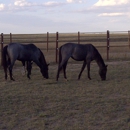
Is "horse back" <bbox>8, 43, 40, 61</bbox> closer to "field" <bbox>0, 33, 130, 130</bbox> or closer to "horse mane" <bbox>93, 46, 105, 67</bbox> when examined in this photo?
"field" <bbox>0, 33, 130, 130</bbox>

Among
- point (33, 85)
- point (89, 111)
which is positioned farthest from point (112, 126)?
point (33, 85)

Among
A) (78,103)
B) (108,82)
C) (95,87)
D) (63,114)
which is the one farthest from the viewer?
(108,82)

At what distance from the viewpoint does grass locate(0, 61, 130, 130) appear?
6.55 meters

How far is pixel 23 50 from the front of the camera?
40.3ft

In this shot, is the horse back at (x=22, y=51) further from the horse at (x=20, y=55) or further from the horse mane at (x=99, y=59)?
the horse mane at (x=99, y=59)

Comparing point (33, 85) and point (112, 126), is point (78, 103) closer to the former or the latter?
point (112, 126)

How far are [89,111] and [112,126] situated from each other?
1118mm

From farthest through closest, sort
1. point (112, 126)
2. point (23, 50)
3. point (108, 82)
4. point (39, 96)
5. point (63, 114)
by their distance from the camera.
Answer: point (23, 50) < point (108, 82) < point (39, 96) < point (63, 114) < point (112, 126)

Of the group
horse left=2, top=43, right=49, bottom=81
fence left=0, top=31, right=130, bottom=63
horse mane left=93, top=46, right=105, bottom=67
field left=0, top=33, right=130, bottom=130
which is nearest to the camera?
field left=0, top=33, right=130, bottom=130

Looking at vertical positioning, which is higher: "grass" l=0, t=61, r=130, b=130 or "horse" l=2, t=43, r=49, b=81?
"horse" l=2, t=43, r=49, b=81

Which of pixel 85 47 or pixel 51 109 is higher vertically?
pixel 85 47

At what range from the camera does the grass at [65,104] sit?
655 centimetres

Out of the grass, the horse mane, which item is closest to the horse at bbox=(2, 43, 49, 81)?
the grass

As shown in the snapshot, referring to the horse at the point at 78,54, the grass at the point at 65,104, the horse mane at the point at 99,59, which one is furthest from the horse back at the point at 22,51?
the horse mane at the point at 99,59
